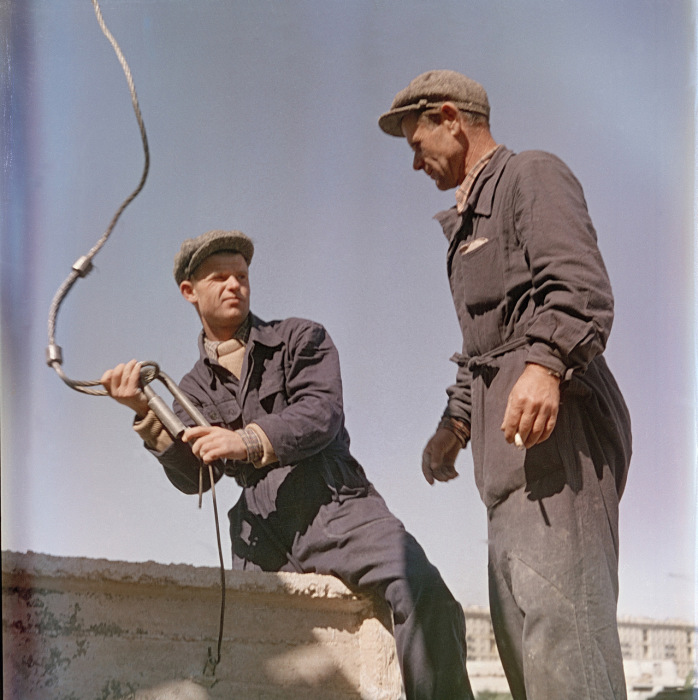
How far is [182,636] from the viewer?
106 inches

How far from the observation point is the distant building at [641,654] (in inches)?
108

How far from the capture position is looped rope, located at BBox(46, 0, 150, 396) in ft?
9.27

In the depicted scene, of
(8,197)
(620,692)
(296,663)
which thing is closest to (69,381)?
(8,197)

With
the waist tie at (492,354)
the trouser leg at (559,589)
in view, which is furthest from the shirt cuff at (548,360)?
the trouser leg at (559,589)

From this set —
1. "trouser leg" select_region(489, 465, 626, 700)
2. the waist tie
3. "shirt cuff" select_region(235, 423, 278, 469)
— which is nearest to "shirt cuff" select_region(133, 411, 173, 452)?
"shirt cuff" select_region(235, 423, 278, 469)

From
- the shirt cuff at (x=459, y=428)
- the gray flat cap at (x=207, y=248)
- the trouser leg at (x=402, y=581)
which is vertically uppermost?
the gray flat cap at (x=207, y=248)

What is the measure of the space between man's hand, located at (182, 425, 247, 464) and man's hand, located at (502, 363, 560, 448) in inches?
33.9

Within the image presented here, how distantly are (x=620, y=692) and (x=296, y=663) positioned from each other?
86 cm

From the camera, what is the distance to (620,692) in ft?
7.22

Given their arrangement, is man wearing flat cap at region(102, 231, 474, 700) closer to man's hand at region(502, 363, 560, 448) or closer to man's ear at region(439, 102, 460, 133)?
man's hand at region(502, 363, 560, 448)

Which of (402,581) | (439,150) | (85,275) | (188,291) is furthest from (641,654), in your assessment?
(85,275)

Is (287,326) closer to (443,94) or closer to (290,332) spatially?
(290,332)

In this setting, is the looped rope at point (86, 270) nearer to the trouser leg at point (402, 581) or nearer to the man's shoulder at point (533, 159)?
the trouser leg at point (402, 581)

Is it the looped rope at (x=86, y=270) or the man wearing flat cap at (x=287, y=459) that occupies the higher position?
the looped rope at (x=86, y=270)
